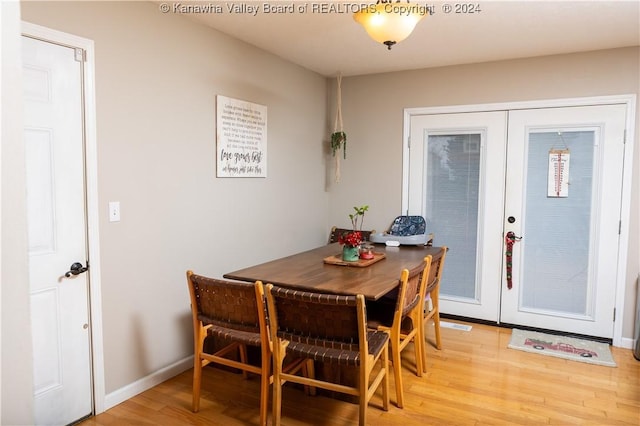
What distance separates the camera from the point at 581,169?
378cm

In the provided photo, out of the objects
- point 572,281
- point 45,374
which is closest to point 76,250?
point 45,374

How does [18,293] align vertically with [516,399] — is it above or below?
above

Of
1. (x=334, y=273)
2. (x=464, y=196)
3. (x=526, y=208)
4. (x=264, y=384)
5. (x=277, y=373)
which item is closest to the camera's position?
(x=277, y=373)

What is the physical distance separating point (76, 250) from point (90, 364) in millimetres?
656

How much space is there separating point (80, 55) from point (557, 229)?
12.5 feet

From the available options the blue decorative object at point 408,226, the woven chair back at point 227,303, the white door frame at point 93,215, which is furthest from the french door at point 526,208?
the white door frame at point 93,215

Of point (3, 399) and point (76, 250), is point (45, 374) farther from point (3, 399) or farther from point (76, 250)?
point (3, 399)

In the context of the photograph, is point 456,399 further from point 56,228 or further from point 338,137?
point 338,137

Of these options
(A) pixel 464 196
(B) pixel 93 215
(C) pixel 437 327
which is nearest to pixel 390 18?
(B) pixel 93 215

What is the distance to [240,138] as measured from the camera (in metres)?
3.55

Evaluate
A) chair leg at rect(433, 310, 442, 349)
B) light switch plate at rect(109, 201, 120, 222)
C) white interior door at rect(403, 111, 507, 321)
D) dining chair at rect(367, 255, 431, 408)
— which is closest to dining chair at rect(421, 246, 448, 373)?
chair leg at rect(433, 310, 442, 349)

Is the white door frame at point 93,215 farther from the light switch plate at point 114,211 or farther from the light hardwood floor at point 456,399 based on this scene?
the light hardwood floor at point 456,399

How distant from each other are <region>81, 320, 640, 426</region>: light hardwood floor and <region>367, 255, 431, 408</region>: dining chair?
192 millimetres

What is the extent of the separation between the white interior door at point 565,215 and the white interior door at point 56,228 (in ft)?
11.3
